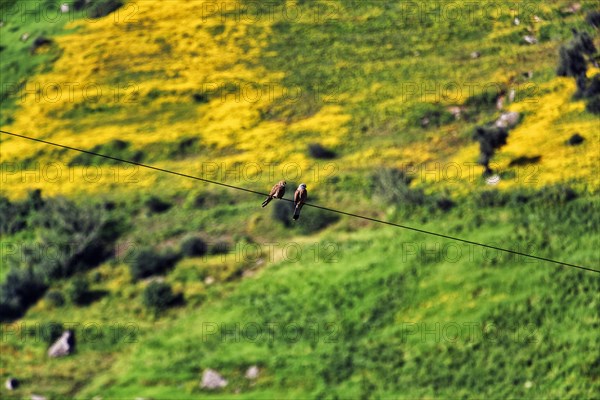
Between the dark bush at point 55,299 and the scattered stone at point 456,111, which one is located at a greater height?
the scattered stone at point 456,111

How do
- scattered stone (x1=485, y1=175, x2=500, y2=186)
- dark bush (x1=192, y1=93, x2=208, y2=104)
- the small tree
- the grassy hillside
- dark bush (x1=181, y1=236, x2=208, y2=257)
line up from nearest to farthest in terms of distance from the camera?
the grassy hillside
dark bush (x1=181, y1=236, x2=208, y2=257)
scattered stone (x1=485, y1=175, x2=500, y2=186)
the small tree
dark bush (x1=192, y1=93, x2=208, y2=104)

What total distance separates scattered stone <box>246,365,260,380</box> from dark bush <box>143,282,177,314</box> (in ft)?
21.3

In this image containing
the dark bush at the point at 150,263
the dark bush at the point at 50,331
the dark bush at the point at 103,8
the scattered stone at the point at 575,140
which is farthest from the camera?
the dark bush at the point at 103,8

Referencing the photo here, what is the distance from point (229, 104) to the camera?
5716 cm

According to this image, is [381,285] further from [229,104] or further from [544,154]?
[229,104]

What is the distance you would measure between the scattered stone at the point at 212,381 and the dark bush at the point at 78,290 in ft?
30.4

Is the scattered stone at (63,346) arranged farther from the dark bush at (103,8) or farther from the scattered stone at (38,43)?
the dark bush at (103,8)

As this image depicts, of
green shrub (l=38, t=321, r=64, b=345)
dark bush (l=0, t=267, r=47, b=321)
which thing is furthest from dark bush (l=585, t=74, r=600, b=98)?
dark bush (l=0, t=267, r=47, b=321)

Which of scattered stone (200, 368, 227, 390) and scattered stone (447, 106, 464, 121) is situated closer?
scattered stone (200, 368, 227, 390)

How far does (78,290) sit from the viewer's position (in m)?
43.4

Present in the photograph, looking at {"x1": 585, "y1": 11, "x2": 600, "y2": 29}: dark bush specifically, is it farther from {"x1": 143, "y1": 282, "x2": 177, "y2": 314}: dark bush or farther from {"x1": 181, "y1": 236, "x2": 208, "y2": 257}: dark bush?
{"x1": 143, "y1": 282, "x2": 177, "y2": 314}: dark bush

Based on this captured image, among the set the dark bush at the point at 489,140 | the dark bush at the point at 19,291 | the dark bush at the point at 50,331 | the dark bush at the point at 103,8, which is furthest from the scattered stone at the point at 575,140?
the dark bush at the point at 103,8

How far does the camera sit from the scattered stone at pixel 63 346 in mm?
40312

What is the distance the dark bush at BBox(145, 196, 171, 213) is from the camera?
160 ft
